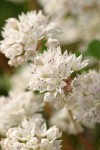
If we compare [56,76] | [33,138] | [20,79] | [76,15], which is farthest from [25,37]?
[76,15]

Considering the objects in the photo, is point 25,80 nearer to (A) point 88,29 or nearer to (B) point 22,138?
(A) point 88,29

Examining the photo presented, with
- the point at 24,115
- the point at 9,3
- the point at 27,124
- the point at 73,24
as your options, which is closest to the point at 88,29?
the point at 73,24

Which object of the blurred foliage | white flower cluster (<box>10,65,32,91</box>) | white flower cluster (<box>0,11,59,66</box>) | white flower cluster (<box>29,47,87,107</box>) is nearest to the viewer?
white flower cluster (<box>29,47,87,107</box>)

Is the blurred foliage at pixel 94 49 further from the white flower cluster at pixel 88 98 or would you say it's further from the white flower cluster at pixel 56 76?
the white flower cluster at pixel 56 76

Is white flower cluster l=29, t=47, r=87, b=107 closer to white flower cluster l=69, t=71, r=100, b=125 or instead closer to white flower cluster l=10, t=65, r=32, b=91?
white flower cluster l=69, t=71, r=100, b=125

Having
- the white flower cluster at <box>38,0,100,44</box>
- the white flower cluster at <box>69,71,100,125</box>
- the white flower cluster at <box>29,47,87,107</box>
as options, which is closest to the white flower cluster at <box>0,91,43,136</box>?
the white flower cluster at <box>69,71,100,125</box>

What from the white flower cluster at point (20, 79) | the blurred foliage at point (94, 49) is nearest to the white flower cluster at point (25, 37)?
the blurred foliage at point (94, 49)
